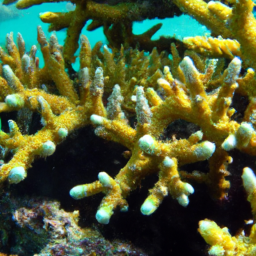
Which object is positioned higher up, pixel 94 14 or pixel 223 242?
pixel 94 14

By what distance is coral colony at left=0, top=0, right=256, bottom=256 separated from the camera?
4.76 ft

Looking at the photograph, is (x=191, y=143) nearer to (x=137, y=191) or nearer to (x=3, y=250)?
(x=137, y=191)

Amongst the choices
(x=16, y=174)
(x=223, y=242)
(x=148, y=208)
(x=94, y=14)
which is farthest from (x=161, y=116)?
(x=94, y=14)

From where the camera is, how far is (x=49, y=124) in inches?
77.2

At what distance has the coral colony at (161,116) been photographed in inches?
57.2

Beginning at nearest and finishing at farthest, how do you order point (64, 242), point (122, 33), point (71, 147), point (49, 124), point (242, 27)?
point (242, 27) → point (64, 242) → point (49, 124) → point (71, 147) → point (122, 33)

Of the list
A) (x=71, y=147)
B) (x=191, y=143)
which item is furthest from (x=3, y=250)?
(x=191, y=143)

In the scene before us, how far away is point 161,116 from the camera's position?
1771 mm

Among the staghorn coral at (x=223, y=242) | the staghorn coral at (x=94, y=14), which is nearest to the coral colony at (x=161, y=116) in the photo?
the staghorn coral at (x=223, y=242)

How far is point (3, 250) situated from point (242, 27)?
302 cm

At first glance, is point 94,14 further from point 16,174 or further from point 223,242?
point 223,242

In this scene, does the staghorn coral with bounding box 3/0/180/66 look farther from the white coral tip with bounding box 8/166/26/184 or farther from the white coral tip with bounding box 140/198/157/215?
the white coral tip with bounding box 140/198/157/215

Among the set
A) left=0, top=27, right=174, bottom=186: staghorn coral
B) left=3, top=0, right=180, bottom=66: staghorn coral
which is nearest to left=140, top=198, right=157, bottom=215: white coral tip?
left=0, top=27, right=174, bottom=186: staghorn coral

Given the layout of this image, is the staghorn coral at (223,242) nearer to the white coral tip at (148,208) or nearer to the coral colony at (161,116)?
the coral colony at (161,116)
